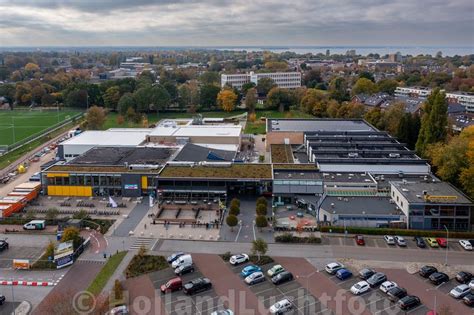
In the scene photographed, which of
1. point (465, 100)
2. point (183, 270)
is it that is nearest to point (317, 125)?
point (465, 100)

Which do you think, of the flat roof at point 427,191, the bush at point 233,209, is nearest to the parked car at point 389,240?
the flat roof at point 427,191

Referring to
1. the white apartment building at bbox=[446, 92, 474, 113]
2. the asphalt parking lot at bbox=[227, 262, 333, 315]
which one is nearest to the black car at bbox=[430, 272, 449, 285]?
the asphalt parking lot at bbox=[227, 262, 333, 315]

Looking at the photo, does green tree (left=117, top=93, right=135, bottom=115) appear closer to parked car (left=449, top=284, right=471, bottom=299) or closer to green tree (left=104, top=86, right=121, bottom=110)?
green tree (left=104, top=86, right=121, bottom=110)

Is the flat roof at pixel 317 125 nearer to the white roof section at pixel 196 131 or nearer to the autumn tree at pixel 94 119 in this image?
the white roof section at pixel 196 131

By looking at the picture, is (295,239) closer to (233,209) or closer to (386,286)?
(233,209)

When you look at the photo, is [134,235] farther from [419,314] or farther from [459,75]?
[459,75]

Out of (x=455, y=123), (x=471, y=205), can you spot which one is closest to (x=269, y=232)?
(x=471, y=205)
